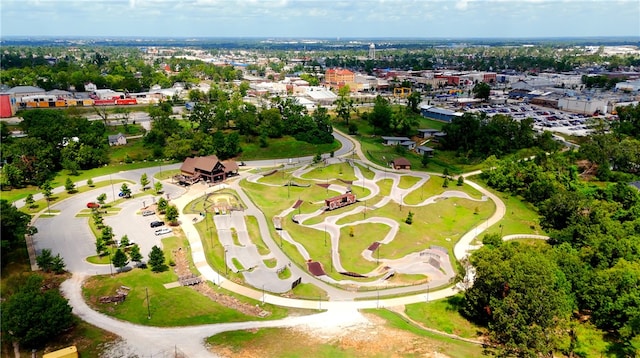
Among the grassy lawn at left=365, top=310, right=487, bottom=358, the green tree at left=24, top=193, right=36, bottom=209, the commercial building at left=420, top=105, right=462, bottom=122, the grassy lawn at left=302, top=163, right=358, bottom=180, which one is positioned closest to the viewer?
the grassy lawn at left=365, top=310, right=487, bottom=358

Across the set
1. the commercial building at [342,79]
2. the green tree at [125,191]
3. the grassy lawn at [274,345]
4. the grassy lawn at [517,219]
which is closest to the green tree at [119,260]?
the grassy lawn at [274,345]

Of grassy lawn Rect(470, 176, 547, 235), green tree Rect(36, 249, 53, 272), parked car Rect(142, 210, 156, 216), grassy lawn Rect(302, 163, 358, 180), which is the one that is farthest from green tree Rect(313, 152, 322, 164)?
green tree Rect(36, 249, 53, 272)

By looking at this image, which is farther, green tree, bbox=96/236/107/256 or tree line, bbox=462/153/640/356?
green tree, bbox=96/236/107/256

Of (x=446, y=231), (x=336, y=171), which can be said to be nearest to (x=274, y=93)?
(x=336, y=171)

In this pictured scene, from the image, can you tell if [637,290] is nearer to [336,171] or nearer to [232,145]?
[336,171]

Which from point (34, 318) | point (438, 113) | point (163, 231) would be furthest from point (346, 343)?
point (438, 113)

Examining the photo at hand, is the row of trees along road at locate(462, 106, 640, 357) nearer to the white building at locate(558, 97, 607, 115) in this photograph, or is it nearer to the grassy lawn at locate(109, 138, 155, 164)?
the grassy lawn at locate(109, 138, 155, 164)

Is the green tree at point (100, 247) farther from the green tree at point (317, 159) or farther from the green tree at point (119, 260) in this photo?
the green tree at point (317, 159)
